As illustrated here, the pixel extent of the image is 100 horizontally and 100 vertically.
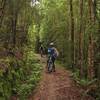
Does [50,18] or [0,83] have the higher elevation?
[50,18]

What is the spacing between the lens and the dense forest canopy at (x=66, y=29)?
15375mm

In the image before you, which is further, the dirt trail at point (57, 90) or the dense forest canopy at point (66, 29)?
the dense forest canopy at point (66, 29)

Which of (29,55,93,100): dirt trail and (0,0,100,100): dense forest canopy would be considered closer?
(29,55,93,100): dirt trail

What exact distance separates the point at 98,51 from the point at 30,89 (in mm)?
6951

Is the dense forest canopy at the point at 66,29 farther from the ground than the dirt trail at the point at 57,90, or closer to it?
farther from the ground

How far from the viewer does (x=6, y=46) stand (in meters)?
20.5

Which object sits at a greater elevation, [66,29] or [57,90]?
[66,29]

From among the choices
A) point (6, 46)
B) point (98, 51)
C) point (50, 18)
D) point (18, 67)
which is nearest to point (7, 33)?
point (6, 46)

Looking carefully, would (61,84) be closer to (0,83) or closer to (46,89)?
(46,89)

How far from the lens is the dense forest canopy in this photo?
15.4 metres

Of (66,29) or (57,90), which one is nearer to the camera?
(57,90)

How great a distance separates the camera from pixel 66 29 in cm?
3166

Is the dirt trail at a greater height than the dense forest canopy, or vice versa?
the dense forest canopy

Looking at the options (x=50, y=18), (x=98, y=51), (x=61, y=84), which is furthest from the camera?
(x=50, y=18)
